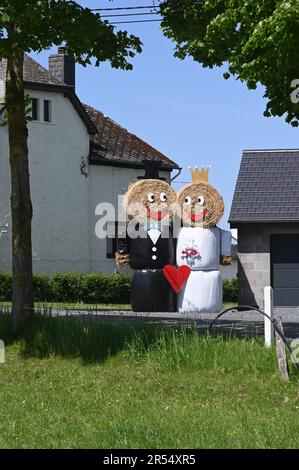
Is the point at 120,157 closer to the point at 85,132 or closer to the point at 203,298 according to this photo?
the point at 85,132

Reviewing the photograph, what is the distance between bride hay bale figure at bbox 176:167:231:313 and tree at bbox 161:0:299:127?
20.5 ft

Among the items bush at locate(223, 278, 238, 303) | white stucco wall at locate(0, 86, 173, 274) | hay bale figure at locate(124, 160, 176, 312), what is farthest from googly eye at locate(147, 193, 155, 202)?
white stucco wall at locate(0, 86, 173, 274)

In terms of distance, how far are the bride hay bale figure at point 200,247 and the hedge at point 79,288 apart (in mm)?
7916

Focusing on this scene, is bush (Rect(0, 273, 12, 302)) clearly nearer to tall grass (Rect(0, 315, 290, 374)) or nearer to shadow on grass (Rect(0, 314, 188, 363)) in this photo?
tall grass (Rect(0, 315, 290, 374))

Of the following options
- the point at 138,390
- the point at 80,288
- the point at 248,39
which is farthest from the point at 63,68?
the point at 138,390

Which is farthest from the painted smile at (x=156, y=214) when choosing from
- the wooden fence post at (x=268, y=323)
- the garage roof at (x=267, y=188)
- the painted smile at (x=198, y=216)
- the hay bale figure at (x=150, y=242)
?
the wooden fence post at (x=268, y=323)

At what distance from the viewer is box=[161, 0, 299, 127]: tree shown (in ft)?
42.0

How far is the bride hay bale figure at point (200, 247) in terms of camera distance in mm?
22656

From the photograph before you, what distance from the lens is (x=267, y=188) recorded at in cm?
2844

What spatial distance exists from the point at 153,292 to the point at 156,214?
5.92 feet

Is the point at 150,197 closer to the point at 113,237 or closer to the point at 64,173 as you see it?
the point at 64,173

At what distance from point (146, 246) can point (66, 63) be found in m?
16.2

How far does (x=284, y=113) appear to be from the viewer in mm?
15367
